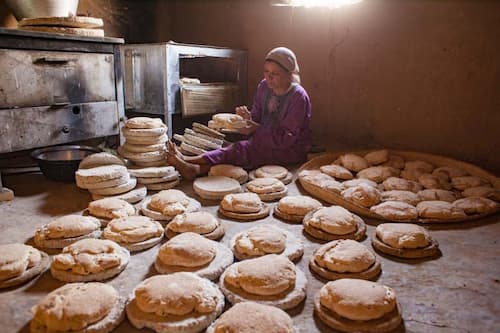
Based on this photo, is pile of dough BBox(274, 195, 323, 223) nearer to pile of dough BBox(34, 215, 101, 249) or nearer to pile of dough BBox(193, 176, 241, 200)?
pile of dough BBox(193, 176, 241, 200)

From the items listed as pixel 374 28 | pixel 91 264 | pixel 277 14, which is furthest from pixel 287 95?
pixel 91 264

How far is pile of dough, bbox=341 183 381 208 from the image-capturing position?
287 cm

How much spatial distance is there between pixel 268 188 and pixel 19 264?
1.88 m

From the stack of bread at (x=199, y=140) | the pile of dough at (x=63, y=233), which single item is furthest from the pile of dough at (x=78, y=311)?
the stack of bread at (x=199, y=140)

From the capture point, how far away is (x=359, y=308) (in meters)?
1.57

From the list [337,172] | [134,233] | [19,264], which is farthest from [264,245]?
[337,172]

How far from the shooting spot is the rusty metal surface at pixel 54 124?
2980 millimetres

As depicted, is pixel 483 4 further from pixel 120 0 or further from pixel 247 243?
pixel 120 0

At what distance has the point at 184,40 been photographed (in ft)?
20.3

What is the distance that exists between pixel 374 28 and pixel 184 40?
3213 mm

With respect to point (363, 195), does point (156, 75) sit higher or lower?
higher

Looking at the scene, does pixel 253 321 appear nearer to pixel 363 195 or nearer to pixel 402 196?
pixel 363 195

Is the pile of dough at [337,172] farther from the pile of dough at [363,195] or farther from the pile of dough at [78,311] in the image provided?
the pile of dough at [78,311]

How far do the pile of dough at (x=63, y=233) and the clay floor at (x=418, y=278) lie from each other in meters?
0.19
